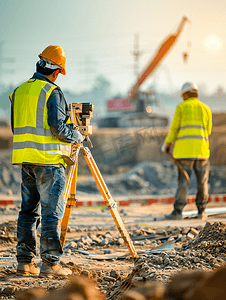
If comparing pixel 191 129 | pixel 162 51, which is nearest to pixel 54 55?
pixel 191 129

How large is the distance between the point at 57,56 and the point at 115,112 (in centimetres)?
2533

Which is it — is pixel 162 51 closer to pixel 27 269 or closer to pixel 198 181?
pixel 198 181

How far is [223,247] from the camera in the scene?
3201 millimetres

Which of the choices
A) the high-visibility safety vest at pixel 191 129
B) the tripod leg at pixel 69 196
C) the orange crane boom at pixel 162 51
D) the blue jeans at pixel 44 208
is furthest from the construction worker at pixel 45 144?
the orange crane boom at pixel 162 51

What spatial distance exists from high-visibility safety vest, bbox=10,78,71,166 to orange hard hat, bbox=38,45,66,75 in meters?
0.24

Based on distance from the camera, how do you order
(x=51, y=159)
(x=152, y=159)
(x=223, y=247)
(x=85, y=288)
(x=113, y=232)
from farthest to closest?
(x=152, y=159), (x=113, y=232), (x=223, y=247), (x=51, y=159), (x=85, y=288)

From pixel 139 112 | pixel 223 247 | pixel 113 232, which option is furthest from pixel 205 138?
pixel 139 112

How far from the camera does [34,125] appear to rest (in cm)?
289

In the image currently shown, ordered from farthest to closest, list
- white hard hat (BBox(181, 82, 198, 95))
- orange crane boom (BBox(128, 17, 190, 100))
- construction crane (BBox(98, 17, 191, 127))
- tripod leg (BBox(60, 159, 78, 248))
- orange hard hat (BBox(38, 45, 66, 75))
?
1. construction crane (BBox(98, 17, 191, 127))
2. orange crane boom (BBox(128, 17, 190, 100))
3. white hard hat (BBox(181, 82, 198, 95))
4. tripod leg (BBox(60, 159, 78, 248))
5. orange hard hat (BBox(38, 45, 66, 75))

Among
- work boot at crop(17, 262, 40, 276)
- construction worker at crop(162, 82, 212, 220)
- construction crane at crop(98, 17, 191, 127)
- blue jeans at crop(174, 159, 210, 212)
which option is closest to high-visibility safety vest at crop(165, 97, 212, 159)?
construction worker at crop(162, 82, 212, 220)

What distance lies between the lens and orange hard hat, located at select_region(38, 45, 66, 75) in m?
3.02

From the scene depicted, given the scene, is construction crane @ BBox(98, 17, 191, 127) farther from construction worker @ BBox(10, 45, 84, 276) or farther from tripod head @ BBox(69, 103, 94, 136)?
construction worker @ BBox(10, 45, 84, 276)

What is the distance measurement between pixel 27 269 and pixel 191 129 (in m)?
3.68

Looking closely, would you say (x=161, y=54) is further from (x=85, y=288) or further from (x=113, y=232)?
(x=85, y=288)
